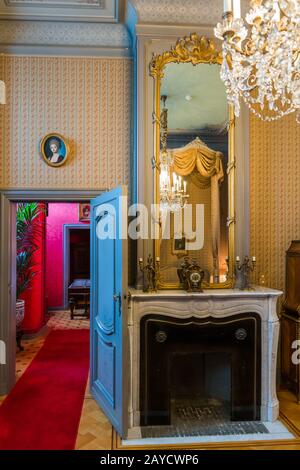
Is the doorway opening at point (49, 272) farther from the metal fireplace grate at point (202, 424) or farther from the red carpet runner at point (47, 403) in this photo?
the metal fireplace grate at point (202, 424)

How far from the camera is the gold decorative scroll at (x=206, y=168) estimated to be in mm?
3314

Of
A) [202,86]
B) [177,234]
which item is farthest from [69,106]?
[177,234]

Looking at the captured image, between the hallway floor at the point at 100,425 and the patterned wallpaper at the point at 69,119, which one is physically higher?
the patterned wallpaper at the point at 69,119

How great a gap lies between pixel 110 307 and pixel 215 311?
37.8 inches

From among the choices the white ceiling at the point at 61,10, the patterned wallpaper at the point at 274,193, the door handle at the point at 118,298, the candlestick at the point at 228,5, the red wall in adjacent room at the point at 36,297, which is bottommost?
the red wall in adjacent room at the point at 36,297

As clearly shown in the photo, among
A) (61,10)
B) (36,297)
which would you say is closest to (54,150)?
(61,10)

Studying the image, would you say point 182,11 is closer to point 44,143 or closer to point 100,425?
point 44,143

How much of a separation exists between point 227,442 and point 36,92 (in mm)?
3836

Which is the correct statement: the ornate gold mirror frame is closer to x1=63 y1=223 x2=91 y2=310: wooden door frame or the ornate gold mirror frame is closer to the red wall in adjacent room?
the red wall in adjacent room

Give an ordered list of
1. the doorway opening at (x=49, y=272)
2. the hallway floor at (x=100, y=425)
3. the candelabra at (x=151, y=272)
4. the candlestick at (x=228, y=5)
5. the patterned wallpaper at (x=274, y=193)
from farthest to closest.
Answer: the doorway opening at (x=49, y=272), the patterned wallpaper at (x=274, y=193), the candelabra at (x=151, y=272), the hallway floor at (x=100, y=425), the candlestick at (x=228, y=5)

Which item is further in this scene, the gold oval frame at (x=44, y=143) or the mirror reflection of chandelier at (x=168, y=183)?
the gold oval frame at (x=44, y=143)

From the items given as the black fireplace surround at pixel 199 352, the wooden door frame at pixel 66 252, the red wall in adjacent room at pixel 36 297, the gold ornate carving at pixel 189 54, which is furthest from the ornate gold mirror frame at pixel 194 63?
the wooden door frame at pixel 66 252

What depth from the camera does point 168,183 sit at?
3295mm

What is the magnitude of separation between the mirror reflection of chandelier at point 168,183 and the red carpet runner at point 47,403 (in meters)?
2.17
